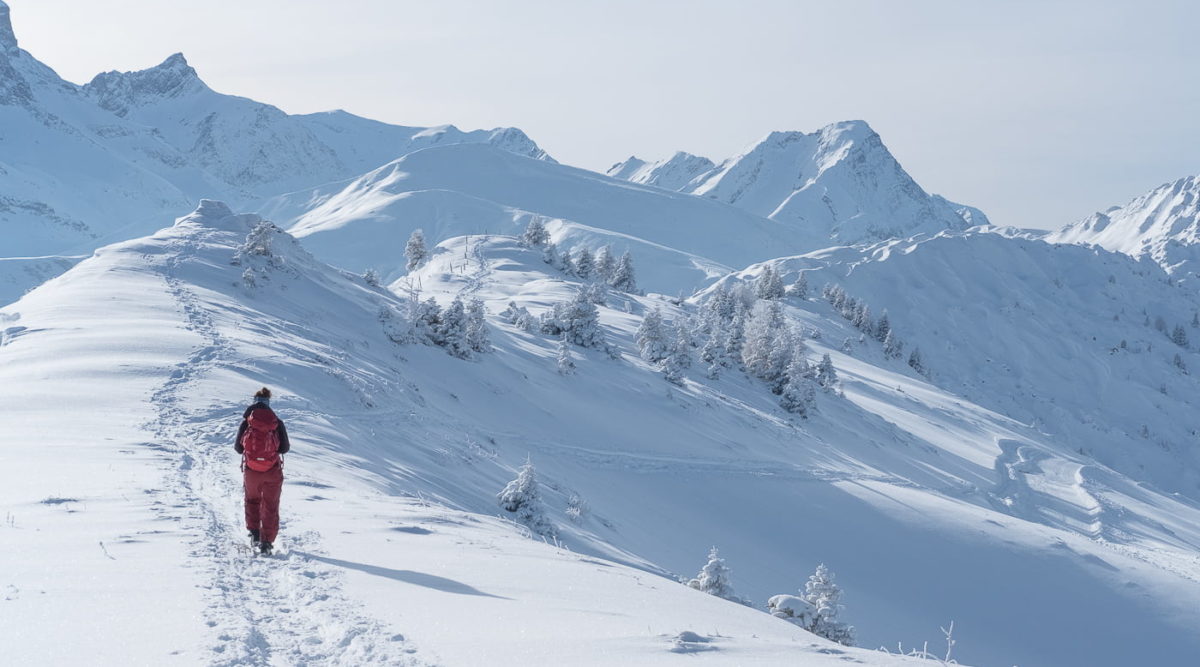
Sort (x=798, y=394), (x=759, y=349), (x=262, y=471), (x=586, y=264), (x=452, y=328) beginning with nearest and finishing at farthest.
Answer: (x=262, y=471)
(x=452, y=328)
(x=798, y=394)
(x=759, y=349)
(x=586, y=264)

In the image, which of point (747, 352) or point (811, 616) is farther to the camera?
point (747, 352)

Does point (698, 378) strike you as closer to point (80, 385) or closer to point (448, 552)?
point (80, 385)

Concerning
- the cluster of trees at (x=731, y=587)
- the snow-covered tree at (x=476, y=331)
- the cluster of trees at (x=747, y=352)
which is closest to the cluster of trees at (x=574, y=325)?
the cluster of trees at (x=747, y=352)

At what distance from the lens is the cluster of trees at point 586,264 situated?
76.4m

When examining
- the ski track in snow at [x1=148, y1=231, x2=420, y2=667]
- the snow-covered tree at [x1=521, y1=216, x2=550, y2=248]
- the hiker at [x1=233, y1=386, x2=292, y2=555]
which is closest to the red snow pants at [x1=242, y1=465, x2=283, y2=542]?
the hiker at [x1=233, y1=386, x2=292, y2=555]

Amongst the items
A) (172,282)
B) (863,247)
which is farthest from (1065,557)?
(863,247)

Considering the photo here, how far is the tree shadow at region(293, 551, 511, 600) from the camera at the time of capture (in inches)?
319

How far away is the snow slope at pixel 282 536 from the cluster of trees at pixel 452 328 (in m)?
8.53

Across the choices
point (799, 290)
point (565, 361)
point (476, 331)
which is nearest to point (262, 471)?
point (476, 331)

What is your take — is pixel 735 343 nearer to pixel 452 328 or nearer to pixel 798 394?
pixel 798 394

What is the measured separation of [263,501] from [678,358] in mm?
38219

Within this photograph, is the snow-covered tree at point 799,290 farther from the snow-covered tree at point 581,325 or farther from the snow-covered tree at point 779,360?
the snow-covered tree at point 581,325

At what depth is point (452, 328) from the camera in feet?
115

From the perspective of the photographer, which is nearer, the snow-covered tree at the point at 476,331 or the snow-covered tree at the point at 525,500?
the snow-covered tree at the point at 525,500
